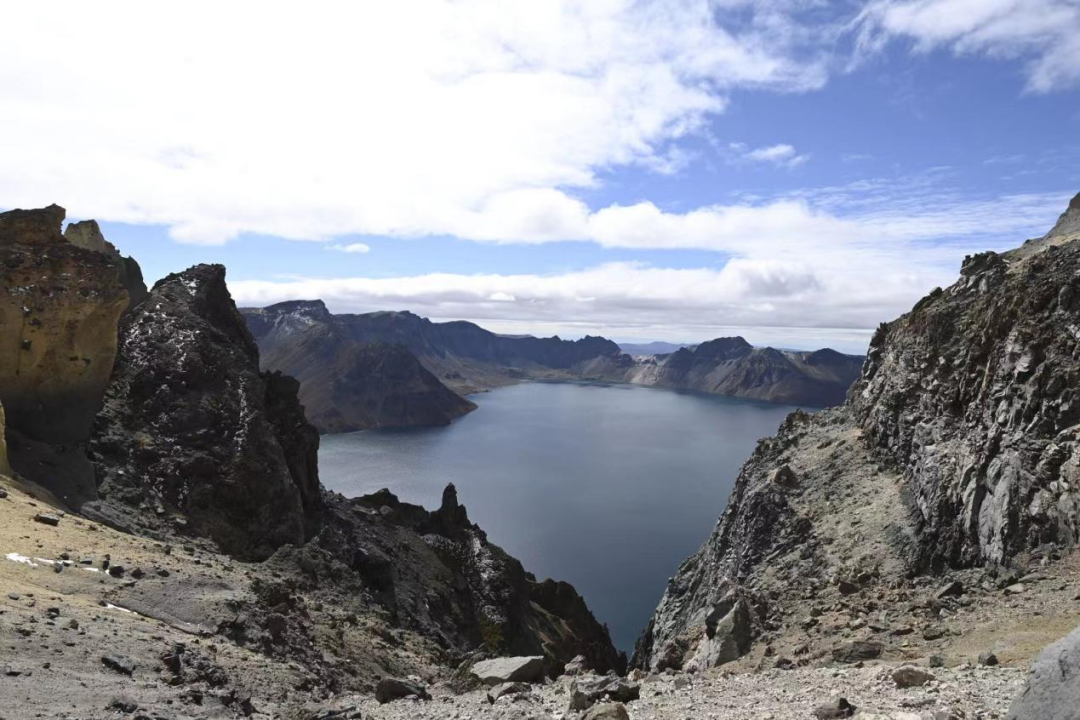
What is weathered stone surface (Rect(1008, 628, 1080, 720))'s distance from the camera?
805 centimetres

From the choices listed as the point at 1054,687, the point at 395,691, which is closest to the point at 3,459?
the point at 395,691

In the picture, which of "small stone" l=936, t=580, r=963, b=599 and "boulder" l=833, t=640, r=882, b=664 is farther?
"small stone" l=936, t=580, r=963, b=599

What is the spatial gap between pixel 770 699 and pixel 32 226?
40358 mm

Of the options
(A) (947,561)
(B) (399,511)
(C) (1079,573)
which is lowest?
(B) (399,511)

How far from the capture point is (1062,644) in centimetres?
863

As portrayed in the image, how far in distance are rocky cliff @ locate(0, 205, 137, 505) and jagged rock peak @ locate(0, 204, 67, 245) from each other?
4 centimetres

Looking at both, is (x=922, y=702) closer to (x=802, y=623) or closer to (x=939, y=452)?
(x=802, y=623)

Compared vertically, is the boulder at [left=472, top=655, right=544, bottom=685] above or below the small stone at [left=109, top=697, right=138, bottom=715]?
below

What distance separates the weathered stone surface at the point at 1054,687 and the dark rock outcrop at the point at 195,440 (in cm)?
3317

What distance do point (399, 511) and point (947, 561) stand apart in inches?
2170

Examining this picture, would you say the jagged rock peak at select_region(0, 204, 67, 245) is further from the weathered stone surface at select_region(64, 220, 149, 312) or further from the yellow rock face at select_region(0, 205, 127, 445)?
the weathered stone surface at select_region(64, 220, 149, 312)

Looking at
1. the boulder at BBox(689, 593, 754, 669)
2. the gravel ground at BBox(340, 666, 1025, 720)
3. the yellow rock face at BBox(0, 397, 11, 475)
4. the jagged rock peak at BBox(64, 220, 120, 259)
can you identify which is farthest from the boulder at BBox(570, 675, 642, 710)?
the jagged rock peak at BBox(64, 220, 120, 259)

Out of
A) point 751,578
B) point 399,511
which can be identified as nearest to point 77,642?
point 751,578

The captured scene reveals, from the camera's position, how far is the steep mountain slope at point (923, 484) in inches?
998
